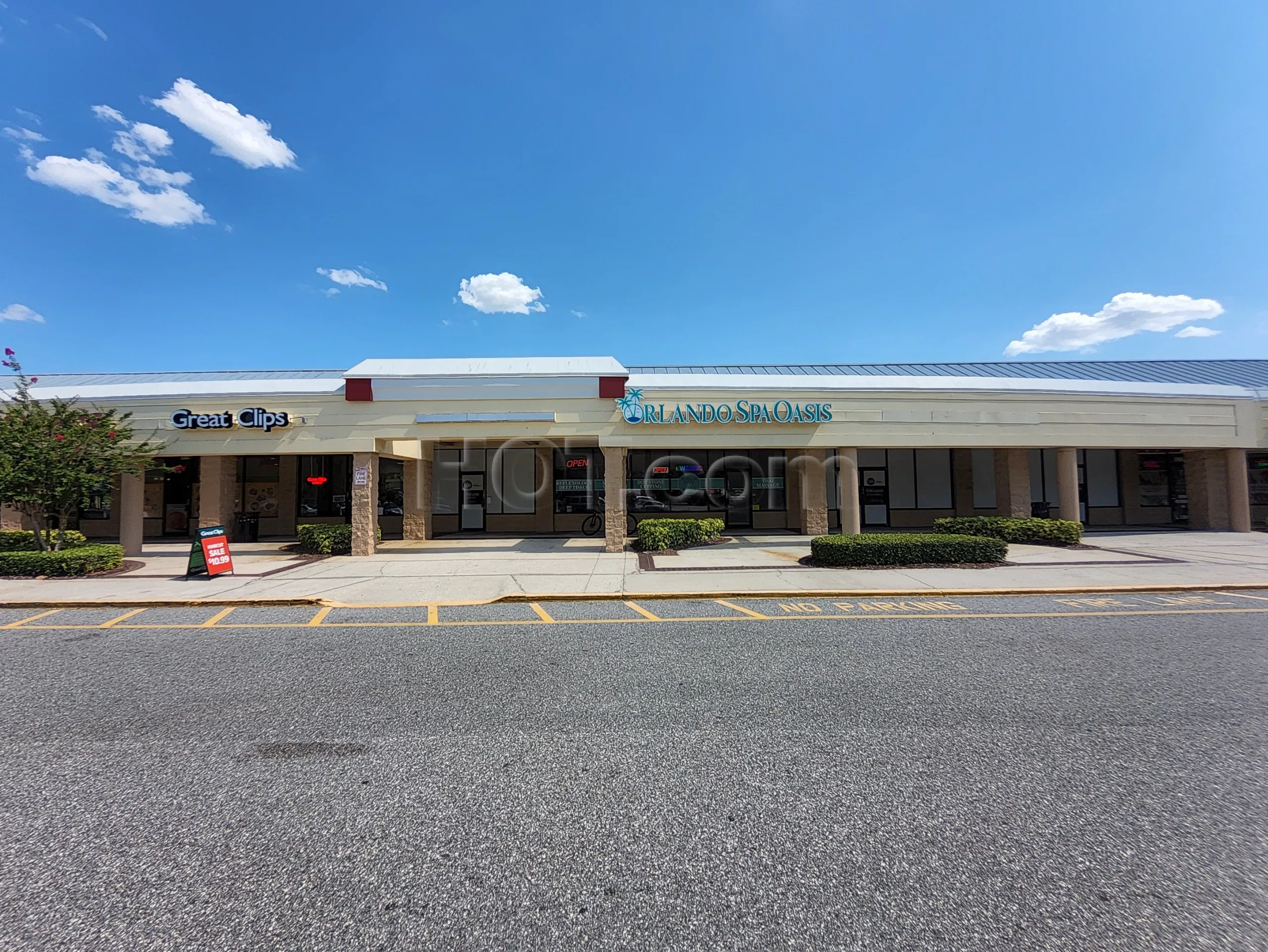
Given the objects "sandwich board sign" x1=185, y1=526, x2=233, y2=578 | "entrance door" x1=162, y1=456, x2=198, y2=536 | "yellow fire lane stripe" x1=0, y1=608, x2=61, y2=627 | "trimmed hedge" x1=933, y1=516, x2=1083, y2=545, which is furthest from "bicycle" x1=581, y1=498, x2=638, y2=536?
"entrance door" x1=162, y1=456, x2=198, y2=536

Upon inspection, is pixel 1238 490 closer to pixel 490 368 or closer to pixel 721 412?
pixel 721 412

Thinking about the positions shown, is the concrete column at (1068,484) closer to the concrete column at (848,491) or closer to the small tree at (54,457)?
the concrete column at (848,491)

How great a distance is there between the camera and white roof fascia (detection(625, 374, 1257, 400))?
53.7 feet

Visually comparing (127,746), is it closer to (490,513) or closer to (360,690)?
A: (360,690)

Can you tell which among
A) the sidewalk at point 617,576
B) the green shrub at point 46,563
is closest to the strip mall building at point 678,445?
the sidewalk at point 617,576

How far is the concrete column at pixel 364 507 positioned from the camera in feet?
52.3

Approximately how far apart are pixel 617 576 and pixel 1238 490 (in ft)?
71.6

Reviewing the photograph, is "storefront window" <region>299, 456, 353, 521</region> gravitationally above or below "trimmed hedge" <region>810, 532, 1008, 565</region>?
above

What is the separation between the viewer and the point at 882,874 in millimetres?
2779

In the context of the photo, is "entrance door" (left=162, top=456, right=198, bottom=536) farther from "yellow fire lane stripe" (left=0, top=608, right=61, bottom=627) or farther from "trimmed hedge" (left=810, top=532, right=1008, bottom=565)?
"trimmed hedge" (left=810, top=532, right=1008, bottom=565)

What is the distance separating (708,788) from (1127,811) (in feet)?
8.10

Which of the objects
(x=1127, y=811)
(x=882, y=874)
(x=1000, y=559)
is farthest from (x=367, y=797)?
(x=1000, y=559)

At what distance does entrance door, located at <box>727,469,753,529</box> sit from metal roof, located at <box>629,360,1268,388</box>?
402cm

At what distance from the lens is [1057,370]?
22.8 meters
